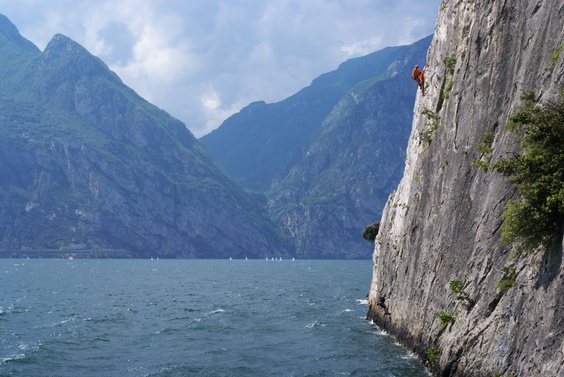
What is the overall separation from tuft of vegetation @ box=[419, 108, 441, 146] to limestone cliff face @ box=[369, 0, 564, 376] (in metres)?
0.09

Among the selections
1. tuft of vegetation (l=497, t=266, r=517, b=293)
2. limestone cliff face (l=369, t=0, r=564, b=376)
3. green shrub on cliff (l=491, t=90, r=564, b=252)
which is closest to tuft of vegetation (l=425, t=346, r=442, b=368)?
limestone cliff face (l=369, t=0, r=564, b=376)

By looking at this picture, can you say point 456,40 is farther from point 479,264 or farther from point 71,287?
point 71,287

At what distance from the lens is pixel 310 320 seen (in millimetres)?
51531

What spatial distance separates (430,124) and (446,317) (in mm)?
13474

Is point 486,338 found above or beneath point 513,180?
beneath

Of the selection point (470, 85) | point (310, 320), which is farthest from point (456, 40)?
point (310, 320)

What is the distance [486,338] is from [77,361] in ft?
77.7

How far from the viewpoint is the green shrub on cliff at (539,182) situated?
1920 centimetres

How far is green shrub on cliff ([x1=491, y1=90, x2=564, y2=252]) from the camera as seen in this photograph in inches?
756

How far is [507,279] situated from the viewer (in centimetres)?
2148

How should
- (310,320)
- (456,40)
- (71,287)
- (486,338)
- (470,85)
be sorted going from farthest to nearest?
1. (71,287)
2. (310,320)
3. (456,40)
4. (470,85)
5. (486,338)

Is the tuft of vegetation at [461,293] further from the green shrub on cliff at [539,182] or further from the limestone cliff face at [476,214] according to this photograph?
the green shrub on cliff at [539,182]

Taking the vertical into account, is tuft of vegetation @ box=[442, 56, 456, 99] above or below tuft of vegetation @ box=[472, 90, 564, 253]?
above

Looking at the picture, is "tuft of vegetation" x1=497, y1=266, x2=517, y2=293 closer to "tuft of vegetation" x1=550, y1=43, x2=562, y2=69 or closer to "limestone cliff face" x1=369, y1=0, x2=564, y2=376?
"limestone cliff face" x1=369, y1=0, x2=564, y2=376
